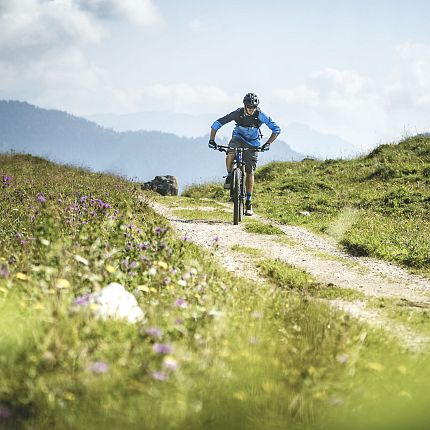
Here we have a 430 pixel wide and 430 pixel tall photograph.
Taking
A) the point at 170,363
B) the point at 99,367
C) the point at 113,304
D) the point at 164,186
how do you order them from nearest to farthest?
the point at 99,367
the point at 170,363
the point at 113,304
the point at 164,186

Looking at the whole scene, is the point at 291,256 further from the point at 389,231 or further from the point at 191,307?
the point at 191,307

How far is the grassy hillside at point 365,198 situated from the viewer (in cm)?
1152

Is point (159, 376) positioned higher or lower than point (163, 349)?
lower

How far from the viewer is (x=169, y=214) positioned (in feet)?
53.7

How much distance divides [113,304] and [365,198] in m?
15.5

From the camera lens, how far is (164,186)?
28.0 m

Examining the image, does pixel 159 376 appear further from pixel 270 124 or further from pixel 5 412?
pixel 270 124

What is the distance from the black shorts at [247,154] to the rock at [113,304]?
971 centimetres

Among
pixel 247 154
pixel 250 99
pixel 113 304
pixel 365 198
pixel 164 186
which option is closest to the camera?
pixel 113 304

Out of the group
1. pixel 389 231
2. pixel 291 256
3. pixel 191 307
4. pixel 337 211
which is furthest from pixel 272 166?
pixel 191 307

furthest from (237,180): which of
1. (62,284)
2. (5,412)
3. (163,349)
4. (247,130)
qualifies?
(5,412)

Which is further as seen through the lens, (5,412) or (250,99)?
(250,99)

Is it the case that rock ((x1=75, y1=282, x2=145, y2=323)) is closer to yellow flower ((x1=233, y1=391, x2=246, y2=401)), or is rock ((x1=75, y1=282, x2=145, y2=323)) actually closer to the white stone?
the white stone

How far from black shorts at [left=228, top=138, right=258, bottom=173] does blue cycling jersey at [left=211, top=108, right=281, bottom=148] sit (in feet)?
0.37
